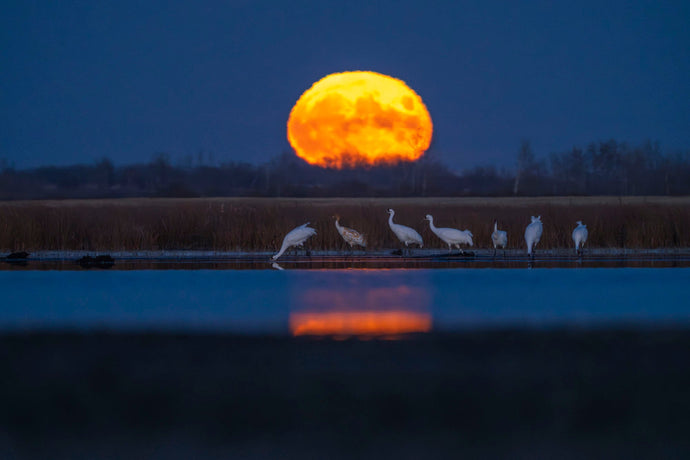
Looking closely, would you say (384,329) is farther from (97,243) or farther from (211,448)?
(97,243)

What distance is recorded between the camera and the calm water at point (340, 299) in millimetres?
7113

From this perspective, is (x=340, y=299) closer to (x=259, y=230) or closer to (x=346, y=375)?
(x=346, y=375)

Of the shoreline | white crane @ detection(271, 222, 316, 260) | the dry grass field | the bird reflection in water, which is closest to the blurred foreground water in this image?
the bird reflection in water

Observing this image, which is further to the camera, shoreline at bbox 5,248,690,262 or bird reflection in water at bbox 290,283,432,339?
shoreline at bbox 5,248,690,262

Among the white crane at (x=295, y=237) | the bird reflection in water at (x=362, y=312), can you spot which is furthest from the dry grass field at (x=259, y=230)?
the bird reflection in water at (x=362, y=312)

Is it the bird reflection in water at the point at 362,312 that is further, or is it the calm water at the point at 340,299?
the calm water at the point at 340,299

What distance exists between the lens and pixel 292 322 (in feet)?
23.5

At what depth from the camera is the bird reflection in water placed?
22.2ft

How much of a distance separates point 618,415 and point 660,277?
20.8 feet

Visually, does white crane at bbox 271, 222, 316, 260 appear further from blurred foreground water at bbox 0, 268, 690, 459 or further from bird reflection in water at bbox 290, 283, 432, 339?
blurred foreground water at bbox 0, 268, 690, 459

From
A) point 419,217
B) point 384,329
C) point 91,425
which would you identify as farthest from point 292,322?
point 419,217

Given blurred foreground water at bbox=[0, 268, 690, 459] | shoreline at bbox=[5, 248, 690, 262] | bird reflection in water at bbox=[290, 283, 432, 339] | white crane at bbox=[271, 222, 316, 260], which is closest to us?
blurred foreground water at bbox=[0, 268, 690, 459]

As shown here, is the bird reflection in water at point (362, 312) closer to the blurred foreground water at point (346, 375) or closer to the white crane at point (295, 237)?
the blurred foreground water at point (346, 375)

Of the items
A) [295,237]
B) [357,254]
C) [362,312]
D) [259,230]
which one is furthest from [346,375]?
[259,230]
